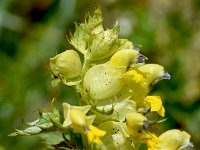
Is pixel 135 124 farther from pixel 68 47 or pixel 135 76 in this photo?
pixel 68 47

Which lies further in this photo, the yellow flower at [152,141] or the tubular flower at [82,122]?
the yellow flower at [152,141]

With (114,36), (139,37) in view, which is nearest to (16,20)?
(139,37)

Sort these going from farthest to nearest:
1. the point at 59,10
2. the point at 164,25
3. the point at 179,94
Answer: the point at 164,25 → the point at 59,10 → the point at 179,94

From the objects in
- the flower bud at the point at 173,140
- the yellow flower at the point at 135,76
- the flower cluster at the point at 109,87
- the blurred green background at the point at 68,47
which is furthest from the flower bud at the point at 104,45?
the blurred green background at the point at 68,47

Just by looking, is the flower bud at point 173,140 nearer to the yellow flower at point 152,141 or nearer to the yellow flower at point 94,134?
the yellow flower at point 152,141

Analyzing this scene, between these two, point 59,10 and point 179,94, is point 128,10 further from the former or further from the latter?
point 179,94

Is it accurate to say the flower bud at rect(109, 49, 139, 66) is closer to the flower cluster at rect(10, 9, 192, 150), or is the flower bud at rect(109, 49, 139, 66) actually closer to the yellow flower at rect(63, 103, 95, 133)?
the flower cluster at rect(10, 9, 192, 150)

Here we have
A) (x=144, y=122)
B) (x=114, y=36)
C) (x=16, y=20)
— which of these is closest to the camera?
(x=144, y=122)
